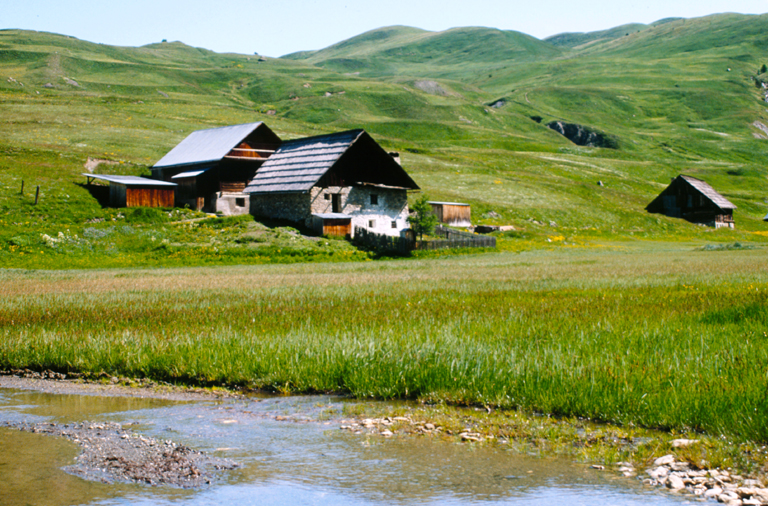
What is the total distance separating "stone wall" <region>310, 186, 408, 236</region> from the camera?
49.5 metres

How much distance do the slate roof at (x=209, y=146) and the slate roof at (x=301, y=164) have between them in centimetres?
458

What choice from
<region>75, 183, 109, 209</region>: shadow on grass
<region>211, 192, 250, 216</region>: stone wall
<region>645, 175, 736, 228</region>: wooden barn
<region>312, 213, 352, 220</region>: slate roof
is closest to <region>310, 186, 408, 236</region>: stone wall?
<region>312, 213, 352, 220</region>: slate roof

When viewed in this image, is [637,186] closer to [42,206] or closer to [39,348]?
[42,206]

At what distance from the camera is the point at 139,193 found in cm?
4862

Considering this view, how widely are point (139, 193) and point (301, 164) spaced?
13.5 m

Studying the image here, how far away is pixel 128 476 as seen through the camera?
453cm

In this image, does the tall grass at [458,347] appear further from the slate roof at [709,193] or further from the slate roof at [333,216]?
the slate roof at [709,193]

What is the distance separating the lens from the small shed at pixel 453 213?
196 feet

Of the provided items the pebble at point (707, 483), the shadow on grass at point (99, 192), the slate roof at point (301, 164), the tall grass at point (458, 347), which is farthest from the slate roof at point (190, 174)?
the pebble at point (707, 483)

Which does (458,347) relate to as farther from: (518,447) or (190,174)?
(190,174)

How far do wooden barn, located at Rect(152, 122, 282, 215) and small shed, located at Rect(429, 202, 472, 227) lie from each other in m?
17.6

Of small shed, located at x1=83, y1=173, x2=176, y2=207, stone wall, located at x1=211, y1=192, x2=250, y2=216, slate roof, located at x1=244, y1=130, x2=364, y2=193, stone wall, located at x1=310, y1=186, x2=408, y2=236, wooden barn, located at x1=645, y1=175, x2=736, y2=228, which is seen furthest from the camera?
wooden barn, located at x1=645, y1=175, x2=736, y2=228

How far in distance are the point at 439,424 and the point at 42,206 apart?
46.5 meters

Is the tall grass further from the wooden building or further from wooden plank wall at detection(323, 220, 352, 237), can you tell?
the wooden building
